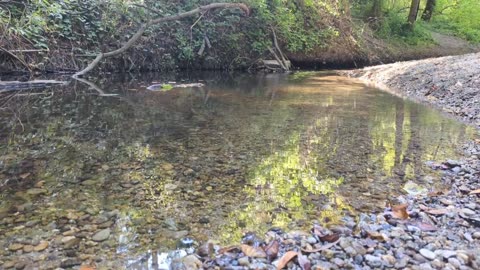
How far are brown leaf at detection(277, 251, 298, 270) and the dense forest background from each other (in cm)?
954

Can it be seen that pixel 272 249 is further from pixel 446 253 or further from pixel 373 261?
pixel 446 253

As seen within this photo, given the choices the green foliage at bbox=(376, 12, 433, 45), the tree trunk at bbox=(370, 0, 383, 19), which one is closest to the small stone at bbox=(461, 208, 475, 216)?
the green foliage at bbox=(376, 12, 433, 45)

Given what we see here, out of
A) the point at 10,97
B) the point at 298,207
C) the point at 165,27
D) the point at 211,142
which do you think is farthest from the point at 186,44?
the point at 298,207

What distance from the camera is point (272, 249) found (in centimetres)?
228

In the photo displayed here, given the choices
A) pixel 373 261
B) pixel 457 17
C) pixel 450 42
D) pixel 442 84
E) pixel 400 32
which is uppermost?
pixel 457 17

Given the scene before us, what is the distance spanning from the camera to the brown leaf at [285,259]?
83.0 inches

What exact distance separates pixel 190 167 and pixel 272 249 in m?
1.76

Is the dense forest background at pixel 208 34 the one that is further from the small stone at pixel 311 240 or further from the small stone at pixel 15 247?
the small stone at pixel 311 240

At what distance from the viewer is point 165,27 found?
14.1 meters

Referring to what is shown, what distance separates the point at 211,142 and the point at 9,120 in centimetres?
328

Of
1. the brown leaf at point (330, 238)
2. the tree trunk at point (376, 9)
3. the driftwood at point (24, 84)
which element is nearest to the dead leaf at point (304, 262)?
the brown leaf at point (330, 238)

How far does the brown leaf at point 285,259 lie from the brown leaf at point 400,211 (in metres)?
0.98

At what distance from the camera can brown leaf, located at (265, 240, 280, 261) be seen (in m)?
2.22

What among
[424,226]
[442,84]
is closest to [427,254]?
[424,226]
